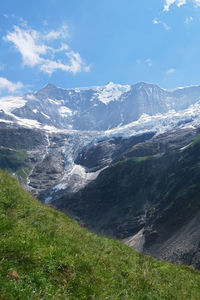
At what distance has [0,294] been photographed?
7.62m

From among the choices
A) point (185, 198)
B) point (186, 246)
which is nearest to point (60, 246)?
point (186, 246)

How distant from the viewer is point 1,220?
1187 cm

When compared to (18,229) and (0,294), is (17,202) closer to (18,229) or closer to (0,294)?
(18,229)

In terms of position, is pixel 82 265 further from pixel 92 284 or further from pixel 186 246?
pixel 186 246

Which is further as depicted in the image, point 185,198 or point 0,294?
point 185,198

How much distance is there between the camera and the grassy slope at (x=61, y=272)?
28.7 feet

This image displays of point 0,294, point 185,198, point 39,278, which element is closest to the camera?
point 0,294

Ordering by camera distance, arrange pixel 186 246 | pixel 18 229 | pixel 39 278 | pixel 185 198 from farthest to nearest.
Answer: pixel 185 198
pixel 186 246
pixel 18 229
pixel 39 278

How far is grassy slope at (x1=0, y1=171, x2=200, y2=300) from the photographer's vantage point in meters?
8.76

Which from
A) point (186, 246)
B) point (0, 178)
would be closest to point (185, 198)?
point (186, 246)

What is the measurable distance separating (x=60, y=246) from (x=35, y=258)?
2.01 m

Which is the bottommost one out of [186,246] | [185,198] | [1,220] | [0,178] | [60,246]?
[186,246]

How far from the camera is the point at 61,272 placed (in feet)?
32.6

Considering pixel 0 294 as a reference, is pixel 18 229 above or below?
above
